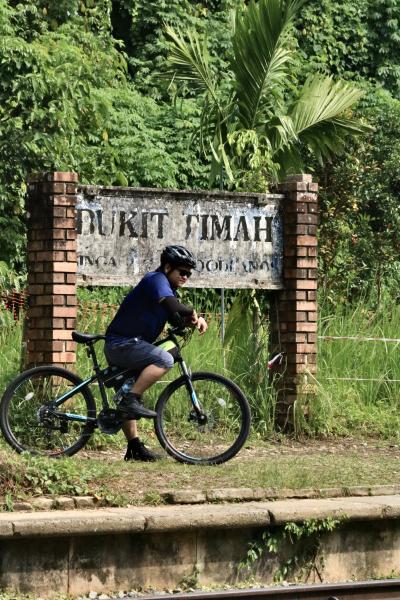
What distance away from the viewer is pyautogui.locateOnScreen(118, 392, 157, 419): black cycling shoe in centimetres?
955

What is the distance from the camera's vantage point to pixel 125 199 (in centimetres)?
1142

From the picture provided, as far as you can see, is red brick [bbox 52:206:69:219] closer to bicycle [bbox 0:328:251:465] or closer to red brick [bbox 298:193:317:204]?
bicycle [bbox 0:328:251:465]

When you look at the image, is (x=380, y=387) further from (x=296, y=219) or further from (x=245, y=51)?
(x=245, y=51)

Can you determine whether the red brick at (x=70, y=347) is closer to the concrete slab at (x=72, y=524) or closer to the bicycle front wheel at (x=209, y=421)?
the bicycle front wheel at (x=209, y=421)

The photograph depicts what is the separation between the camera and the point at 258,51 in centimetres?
1430

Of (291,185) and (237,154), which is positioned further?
(237,154)

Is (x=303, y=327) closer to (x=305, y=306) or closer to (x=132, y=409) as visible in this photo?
(x=305, y=306)

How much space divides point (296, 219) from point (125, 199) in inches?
66.2

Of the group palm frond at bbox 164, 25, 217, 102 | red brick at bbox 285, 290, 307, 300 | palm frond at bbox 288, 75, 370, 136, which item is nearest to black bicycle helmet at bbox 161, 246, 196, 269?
red brick at bbox 285, 290, 307, 300

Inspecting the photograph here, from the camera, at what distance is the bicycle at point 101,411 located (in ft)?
31.7

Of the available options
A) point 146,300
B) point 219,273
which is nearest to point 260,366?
point 219,273

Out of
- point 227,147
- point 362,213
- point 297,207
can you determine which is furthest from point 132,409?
point 362,213

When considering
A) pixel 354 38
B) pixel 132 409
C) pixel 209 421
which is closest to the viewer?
pixel 132 409

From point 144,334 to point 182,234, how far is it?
220cm
